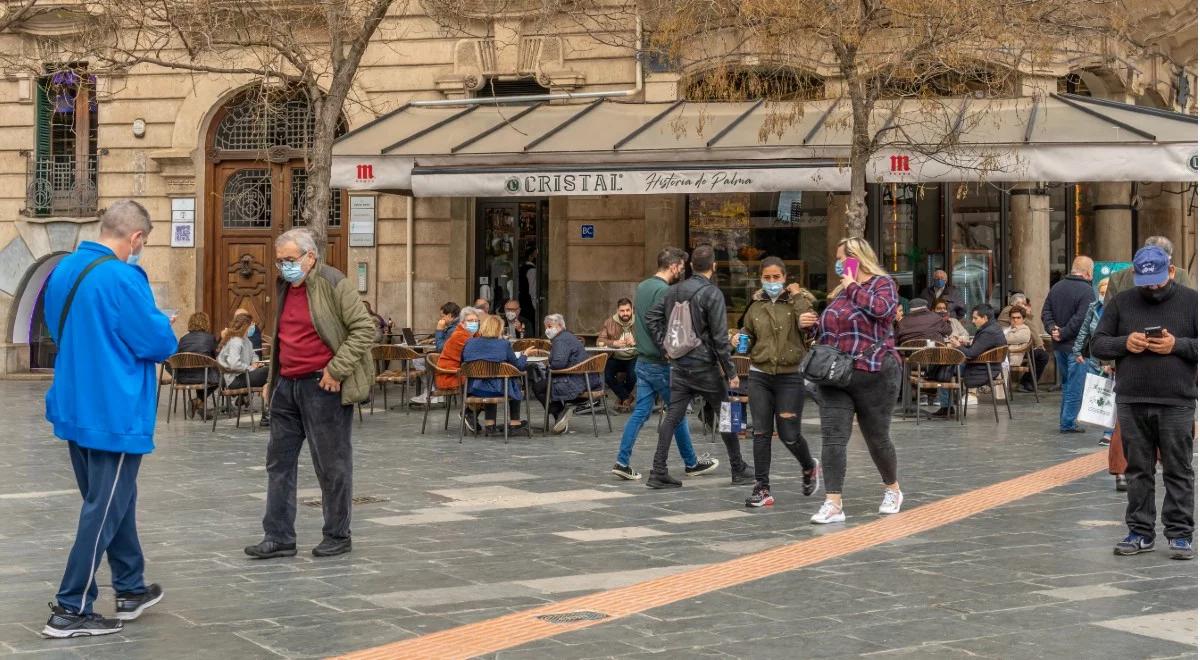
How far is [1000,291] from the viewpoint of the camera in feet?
73.3

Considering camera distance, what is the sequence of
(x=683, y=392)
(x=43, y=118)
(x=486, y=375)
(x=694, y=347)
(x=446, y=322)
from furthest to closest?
(x=43, y=118) → (x=446, y=322) → (x=486, y=375) → (x=683, y=392) → (x=694, y=347)

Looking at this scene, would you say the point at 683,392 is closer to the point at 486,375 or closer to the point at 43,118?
the point at 486,375

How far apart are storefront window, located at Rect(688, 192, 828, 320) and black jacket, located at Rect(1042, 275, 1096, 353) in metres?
7.19

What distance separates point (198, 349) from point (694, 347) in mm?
7408

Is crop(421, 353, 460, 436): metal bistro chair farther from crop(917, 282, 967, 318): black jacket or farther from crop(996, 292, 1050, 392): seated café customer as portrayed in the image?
crop(917, 282, 967, 318): black jacket

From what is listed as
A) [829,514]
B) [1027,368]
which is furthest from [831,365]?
[1027,368]

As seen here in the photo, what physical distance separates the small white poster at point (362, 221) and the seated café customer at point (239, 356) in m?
6.02

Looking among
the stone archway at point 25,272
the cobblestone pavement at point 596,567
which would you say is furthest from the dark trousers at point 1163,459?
the stone archway at point 25,272

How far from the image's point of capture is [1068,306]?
1441 cm

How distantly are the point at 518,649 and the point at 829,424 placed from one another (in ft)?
12.3

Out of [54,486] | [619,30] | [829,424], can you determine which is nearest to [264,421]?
[54,486]

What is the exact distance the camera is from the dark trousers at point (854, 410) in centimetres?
920

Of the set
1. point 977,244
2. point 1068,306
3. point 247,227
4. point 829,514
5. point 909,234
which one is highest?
point 247,227

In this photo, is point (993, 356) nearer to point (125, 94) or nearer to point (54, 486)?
point (54, 486)
